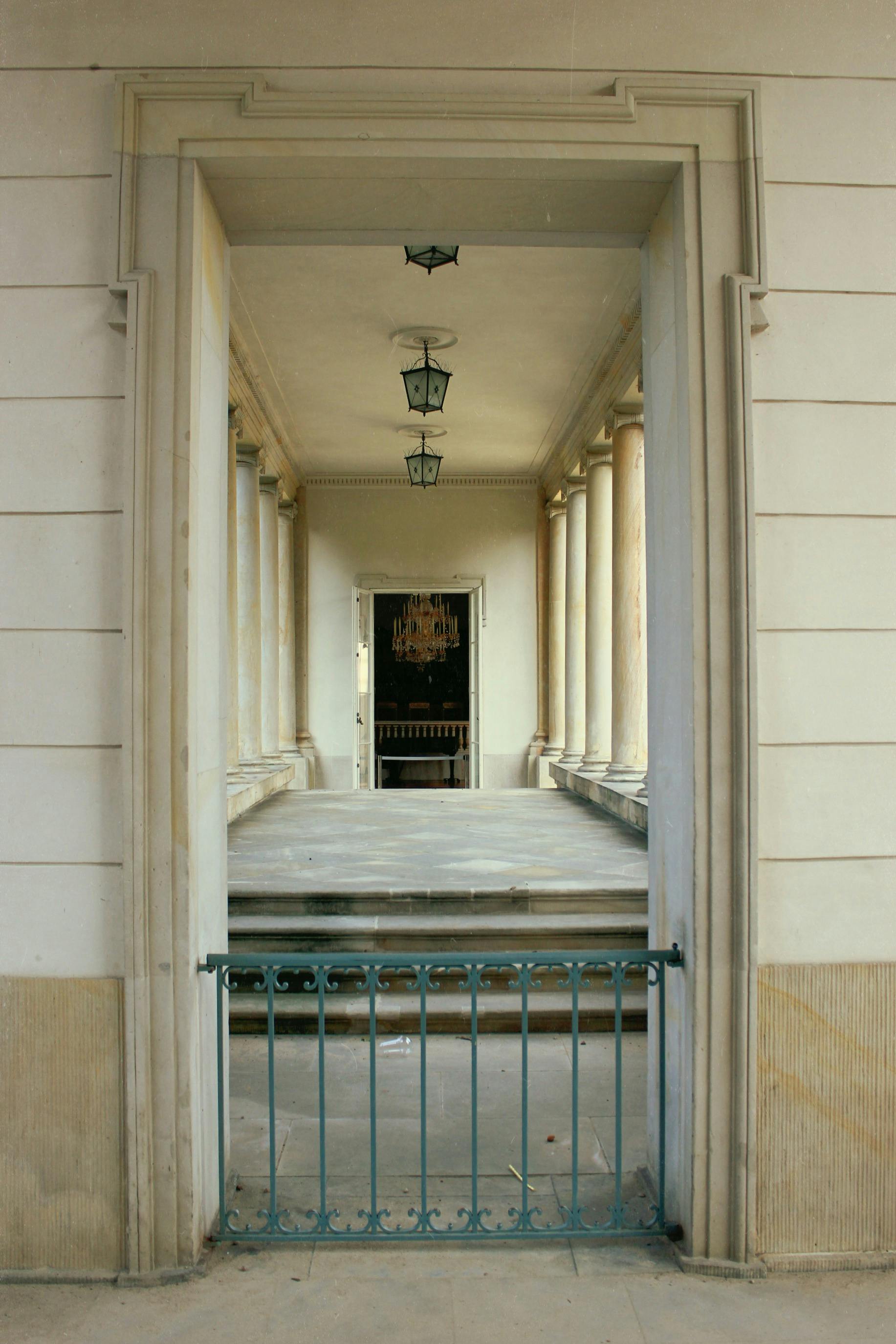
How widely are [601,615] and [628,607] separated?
132cm

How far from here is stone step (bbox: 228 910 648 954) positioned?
4383 millimetres

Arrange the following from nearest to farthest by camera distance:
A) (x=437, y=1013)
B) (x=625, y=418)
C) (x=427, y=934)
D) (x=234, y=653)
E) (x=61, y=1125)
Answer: (x=61, y=1125), (x=437, y=1013), (x=427, y=934), (x=625, y=418), (x=234, y=653)

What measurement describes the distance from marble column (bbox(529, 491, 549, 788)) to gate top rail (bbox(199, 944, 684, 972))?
30.5ft

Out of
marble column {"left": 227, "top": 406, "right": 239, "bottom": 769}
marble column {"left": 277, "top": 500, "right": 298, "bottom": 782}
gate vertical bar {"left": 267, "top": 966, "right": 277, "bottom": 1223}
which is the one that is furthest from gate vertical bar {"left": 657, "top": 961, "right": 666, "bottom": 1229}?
marble column {"left": 277, "top": 500, "right": 298, "bottom": 782}

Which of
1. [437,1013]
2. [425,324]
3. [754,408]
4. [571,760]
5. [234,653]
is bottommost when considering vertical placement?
[437,1013]

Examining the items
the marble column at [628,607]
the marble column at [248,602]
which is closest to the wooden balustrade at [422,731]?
the marble column at [248,602]

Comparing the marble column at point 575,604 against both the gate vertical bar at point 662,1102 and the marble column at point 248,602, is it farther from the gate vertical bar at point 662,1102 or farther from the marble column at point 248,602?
the gate vertical bar at point 662,1102

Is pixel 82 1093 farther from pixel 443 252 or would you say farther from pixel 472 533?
pixel 472 533

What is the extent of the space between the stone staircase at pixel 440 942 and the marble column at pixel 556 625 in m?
6.95

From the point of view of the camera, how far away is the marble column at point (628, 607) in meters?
7.70

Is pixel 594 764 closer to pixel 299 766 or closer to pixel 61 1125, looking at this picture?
pixel 299 766

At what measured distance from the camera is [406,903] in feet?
15.4

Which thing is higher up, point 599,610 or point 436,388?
point 436,388

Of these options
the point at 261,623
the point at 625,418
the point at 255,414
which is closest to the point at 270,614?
the point at 261,623
